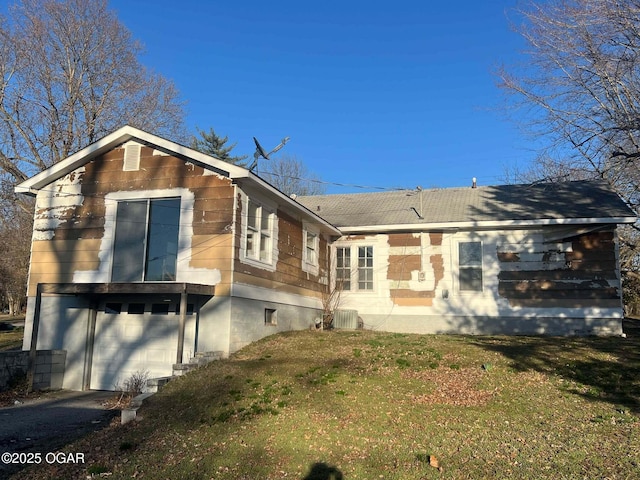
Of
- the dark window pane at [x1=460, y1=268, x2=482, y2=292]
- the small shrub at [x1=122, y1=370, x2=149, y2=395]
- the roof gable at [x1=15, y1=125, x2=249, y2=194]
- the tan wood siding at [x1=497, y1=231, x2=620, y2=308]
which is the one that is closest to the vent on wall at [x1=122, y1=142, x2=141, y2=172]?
the roof gable at [x1=15, y1=125, x2=249, y2=194]

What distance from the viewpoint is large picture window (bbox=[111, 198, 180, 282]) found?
1184 centimetres

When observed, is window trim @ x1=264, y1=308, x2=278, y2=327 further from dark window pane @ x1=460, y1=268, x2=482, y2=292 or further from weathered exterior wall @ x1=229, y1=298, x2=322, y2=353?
dark window pane @ x1=460, y1=268, x2=482, y2=292

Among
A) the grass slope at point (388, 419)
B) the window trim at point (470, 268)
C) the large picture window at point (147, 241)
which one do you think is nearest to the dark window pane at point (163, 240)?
the large picture window at point (147, 241)

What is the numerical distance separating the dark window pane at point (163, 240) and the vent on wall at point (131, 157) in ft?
3.78

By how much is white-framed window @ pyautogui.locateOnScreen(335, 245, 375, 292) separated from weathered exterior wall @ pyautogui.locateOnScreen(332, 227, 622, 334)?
0.13 m

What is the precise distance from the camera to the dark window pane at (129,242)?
12.0 m

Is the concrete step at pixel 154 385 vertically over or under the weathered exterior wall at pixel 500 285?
under

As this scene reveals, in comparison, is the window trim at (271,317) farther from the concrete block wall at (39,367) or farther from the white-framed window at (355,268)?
the concrete block wall at (39,367)

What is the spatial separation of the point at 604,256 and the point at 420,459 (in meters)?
11.2

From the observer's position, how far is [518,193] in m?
17.8

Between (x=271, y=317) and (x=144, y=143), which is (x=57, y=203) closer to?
(x=144, y=143)

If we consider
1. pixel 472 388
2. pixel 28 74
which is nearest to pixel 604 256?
pixel 472 388

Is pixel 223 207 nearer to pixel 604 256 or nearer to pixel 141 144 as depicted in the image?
pixel 141 144

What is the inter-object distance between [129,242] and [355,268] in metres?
7.66
